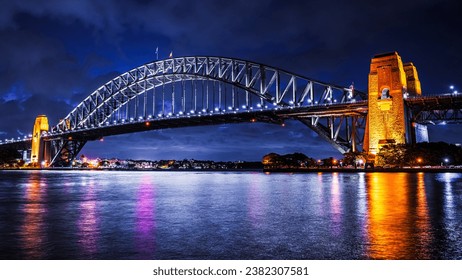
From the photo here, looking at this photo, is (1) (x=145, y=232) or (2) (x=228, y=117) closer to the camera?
(1) (x=145, y=232)

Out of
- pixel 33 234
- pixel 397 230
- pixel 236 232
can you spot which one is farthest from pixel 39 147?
pixel 397 230

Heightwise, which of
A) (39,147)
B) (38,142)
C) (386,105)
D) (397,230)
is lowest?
(397,230)

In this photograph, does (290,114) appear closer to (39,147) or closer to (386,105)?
(386,105)

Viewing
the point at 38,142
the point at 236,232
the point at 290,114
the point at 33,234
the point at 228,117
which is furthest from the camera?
the point at 38,142

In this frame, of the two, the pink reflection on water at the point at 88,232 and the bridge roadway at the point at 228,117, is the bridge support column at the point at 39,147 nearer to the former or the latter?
the bridge roadway at the point at 228,117

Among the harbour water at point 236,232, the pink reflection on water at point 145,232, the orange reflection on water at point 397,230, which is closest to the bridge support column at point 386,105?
the orange reflection on water at point 397,230

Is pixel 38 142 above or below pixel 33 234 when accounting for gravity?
above
